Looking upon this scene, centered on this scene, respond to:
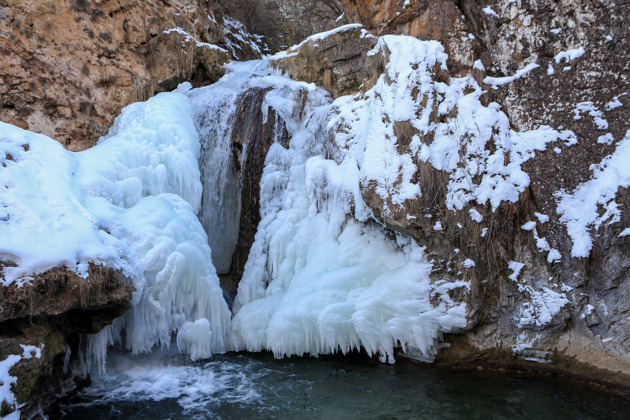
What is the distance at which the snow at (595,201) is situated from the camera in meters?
4.48

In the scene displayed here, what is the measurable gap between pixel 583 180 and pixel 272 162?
420 centimetres

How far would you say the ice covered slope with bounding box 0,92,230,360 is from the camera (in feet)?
12.5

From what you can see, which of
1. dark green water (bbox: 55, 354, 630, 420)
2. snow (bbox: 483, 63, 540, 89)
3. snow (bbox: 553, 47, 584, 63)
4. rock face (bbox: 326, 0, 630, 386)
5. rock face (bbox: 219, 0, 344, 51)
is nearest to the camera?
dark green water (bbox: 55, 354, 630, 420)

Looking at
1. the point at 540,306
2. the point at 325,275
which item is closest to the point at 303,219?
the point at 325,275

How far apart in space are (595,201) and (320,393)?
356cm

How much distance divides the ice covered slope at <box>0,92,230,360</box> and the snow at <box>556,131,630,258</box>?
4.18m

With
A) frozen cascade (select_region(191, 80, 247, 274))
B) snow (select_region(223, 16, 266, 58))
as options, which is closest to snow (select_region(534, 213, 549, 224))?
frozen cascade (select_region(191, 80, 247, 274))

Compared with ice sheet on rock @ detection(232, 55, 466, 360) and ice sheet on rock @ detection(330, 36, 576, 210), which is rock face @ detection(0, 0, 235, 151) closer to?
ice sheet on rock @ detection(232, 55, 466, 360)

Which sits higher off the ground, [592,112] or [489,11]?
[489,11]

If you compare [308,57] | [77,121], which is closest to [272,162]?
[308,57]

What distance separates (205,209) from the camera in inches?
275

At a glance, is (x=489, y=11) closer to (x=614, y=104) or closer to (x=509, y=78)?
(x=509, y=78)

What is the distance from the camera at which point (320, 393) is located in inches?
174

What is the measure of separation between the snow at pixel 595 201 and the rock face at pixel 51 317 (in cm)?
471
